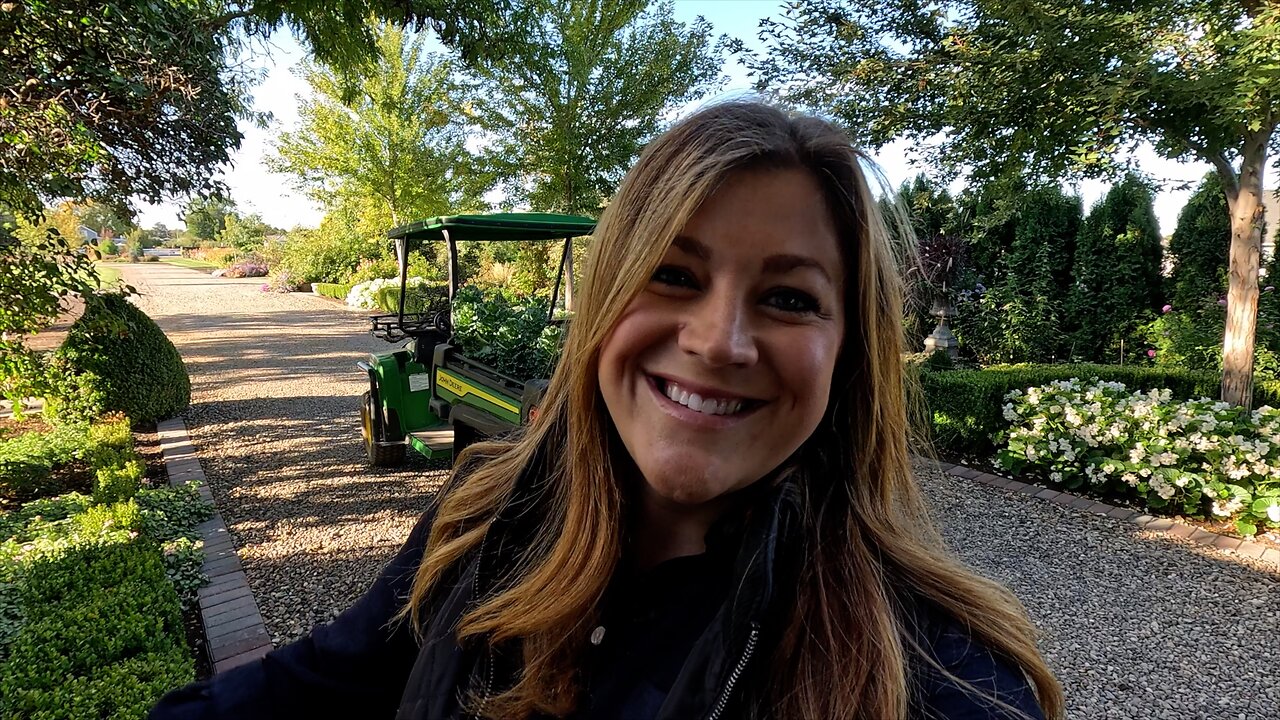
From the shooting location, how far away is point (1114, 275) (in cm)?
955

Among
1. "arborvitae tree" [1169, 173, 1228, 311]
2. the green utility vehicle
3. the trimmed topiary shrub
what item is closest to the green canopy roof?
the green utility vehicle

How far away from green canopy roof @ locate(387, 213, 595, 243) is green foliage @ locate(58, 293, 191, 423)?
323cm

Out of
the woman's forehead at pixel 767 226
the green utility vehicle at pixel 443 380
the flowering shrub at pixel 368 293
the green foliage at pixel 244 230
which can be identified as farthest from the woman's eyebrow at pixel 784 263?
the green foliage at pixel 244 230

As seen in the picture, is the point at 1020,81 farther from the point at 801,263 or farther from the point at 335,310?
the point at 335,310

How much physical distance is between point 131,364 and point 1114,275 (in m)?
13.0

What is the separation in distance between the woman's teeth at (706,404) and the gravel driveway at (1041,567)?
2364 mm

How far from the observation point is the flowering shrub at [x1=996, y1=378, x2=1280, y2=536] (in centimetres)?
468

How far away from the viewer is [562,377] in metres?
1.32

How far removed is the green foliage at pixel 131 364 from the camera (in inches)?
267

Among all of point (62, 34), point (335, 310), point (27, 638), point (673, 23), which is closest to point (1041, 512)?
point (27, 638)

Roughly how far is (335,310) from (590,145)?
13121 millimetres

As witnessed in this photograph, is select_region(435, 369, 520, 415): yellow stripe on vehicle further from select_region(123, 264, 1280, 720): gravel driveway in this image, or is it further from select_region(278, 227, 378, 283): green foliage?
select_region(278, 227, 378, 283): green foliage

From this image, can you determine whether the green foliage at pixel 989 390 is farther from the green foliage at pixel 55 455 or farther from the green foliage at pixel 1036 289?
the green foliage at pixel 55 455

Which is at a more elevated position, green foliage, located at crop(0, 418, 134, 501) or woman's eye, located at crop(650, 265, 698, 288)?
woman's eye, located at crop(650, 265, 698, 288)
